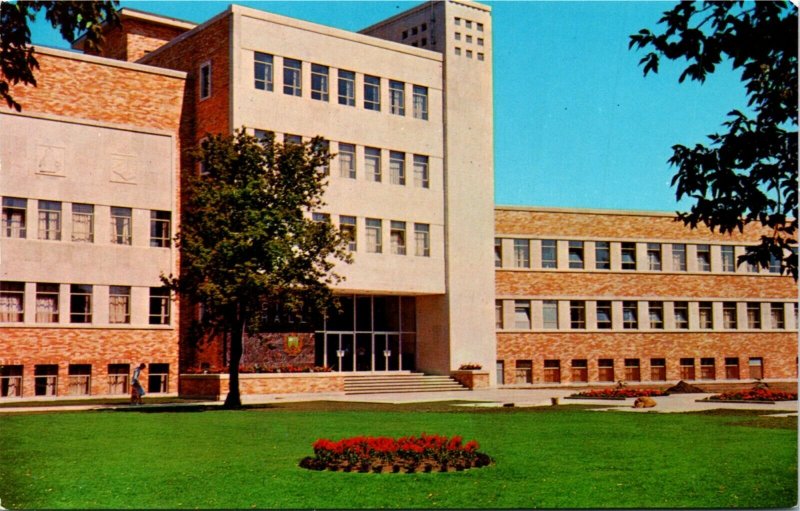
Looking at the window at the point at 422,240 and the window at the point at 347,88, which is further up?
the window at the point at 347,88

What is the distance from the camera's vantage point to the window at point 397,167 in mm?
48562

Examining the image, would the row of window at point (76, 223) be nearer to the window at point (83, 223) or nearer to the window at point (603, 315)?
the window at point (83, 223)

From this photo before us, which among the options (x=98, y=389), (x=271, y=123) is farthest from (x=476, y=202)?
(x=98, y=389)

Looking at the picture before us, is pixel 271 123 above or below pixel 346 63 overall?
below

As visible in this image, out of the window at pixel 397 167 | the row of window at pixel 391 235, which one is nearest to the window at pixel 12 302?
the row of window at pixel 391 235

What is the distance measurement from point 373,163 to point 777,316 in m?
27.2

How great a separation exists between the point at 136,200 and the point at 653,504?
109ft

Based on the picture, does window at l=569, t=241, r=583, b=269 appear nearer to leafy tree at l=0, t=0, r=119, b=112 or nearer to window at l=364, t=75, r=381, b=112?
A: window at l=364, t=75, r=381, b=112

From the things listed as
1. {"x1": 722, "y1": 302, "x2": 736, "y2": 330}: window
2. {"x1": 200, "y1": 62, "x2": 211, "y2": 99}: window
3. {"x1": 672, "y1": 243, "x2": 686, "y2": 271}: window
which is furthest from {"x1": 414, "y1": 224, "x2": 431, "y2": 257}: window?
{"x1": 722, "y1": 302, "x2": 736, "y2": 330}: window

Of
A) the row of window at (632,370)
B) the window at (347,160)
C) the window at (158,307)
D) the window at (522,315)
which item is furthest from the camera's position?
the window at (522,315)

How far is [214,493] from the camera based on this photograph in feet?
46.4

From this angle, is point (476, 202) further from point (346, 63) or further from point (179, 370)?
point (179, 370)

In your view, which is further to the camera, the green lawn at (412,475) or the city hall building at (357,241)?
the city hall building at (357,241)

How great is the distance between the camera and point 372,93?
48.1 meters
